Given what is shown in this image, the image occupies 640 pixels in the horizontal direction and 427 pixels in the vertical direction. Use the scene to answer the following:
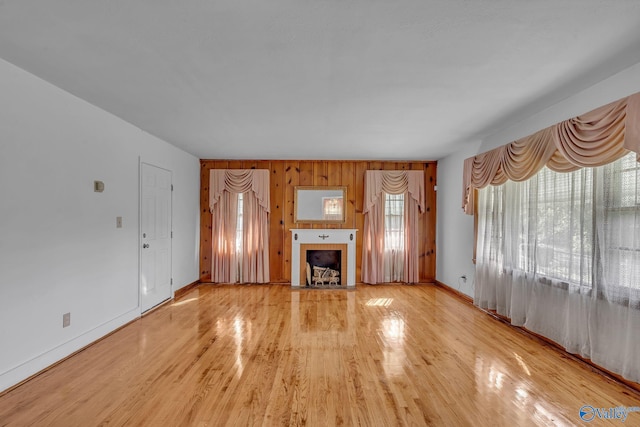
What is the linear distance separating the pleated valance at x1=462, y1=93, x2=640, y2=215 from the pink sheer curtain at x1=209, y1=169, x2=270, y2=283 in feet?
12.7

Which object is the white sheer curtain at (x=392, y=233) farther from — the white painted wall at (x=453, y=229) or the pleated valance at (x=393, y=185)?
the white painted wall at (x=453, y=229)

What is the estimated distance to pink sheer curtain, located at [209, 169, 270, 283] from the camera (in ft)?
18.9

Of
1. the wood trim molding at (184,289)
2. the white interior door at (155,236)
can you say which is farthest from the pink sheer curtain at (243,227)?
the white interior door at (155,236)

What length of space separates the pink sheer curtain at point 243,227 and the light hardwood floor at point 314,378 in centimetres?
194

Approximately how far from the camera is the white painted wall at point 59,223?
7.43ft

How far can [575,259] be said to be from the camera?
276cm

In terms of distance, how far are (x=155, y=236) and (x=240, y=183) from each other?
1896 mm

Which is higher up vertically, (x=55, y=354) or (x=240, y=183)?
(x=240, y=183)

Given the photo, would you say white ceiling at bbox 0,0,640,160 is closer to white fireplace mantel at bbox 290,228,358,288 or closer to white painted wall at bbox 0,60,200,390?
white painted wall at bbox 0,60,200,390

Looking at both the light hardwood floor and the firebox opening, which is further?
the firebox opening

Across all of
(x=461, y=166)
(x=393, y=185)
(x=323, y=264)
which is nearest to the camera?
(x=461, y=166)

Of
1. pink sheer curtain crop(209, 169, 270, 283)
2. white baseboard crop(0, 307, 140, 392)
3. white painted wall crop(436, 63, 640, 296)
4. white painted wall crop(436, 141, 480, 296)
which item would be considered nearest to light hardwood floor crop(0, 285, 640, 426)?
white baseboard crop(0, 307, 140, 392)

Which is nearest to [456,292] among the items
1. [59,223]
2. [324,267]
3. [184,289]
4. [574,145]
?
[324,267]

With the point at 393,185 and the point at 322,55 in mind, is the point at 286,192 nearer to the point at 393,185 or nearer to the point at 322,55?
the point at 393,185
